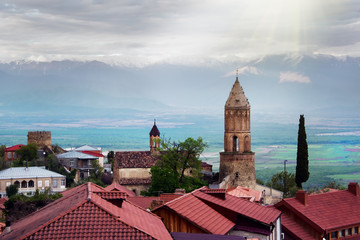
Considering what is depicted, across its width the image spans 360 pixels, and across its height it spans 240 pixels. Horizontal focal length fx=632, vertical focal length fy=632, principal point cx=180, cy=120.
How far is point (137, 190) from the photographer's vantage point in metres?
71.4

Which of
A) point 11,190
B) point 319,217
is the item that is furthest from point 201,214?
point 11,190

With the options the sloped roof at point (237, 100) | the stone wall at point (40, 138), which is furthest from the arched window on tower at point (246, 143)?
the stone wall at point (40, 138)

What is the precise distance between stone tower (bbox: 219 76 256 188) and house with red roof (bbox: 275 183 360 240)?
3180cm

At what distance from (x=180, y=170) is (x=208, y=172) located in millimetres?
13886

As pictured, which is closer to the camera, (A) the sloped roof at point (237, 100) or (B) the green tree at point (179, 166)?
(B) the green tree at point (179, 166)

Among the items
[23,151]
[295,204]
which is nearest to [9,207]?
[295,204]

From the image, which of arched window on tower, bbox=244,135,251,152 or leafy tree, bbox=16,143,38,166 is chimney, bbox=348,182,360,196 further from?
leafy tree, bbox=16,143,38,166

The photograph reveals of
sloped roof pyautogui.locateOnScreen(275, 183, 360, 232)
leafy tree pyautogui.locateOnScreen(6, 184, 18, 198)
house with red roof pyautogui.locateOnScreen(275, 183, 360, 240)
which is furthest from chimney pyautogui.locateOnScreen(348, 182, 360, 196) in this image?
leafy tree pyautogui.locateOnScreen(6, 184, 18, 198)

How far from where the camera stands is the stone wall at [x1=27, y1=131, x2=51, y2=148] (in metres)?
110

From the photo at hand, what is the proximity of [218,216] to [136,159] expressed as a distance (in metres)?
50.5

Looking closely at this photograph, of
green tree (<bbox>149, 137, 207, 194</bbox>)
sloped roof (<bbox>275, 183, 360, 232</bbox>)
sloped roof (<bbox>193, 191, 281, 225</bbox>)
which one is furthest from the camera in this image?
green tree (<bbox>149, 137, 207, 194</bbox>)

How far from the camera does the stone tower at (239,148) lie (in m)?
68.1

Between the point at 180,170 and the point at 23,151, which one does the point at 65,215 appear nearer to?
the point at 180,170

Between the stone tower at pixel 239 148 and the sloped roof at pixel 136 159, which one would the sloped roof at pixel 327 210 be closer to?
the stone tower at pixel 239 148
